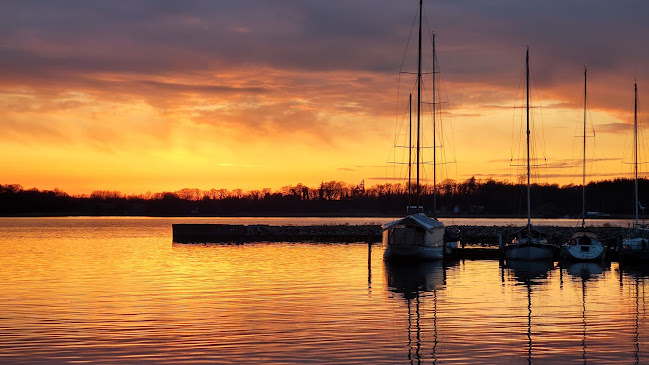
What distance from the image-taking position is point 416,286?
133ft

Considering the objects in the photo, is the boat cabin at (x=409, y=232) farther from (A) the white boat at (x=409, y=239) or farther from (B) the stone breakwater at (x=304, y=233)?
(B) the stone breakwater at (x=304, y=233)

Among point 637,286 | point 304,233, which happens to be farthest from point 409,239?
point 304,233

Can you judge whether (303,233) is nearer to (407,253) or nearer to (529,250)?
(529,250)

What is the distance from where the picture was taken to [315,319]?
2719 centimetres

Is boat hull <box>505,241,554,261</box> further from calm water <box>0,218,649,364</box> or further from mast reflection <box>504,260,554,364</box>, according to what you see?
calm water <box>0,218,649,364</box>

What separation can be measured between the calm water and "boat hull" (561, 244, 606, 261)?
1.88m

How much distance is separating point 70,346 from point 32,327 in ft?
14.0

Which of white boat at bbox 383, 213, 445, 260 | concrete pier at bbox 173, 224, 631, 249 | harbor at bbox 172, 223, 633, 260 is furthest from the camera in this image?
concrete pier at bbox 173, 224, 631, 249

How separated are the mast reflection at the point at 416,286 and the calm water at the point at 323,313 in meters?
0.06

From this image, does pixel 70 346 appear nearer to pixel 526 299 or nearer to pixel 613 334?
pixel 613 334

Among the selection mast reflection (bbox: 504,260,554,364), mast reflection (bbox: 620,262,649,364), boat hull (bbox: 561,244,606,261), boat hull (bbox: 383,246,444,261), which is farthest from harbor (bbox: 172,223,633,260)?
boat hull (bbox: 383,246,444,261)

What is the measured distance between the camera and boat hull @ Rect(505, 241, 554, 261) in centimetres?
5525

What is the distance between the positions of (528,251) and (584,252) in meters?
3.78

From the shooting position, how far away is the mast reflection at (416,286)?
A: 22.6 meters
